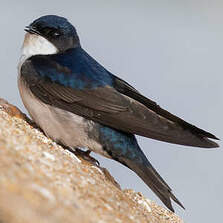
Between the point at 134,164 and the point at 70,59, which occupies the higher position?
the point at 70,59

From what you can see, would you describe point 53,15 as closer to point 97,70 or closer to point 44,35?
point 44,35

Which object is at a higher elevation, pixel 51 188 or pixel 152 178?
pixel 51 188

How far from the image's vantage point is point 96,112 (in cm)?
339

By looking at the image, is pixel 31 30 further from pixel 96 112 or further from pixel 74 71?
pixel 96 112

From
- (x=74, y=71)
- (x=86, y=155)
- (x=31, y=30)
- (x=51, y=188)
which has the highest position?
(x=31, y=30)

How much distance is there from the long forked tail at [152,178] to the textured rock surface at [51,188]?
0.25 feet

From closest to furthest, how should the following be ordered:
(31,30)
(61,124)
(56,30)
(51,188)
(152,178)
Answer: (51,188) → (152,178) → (61,124) → (31,30) → (56,30)

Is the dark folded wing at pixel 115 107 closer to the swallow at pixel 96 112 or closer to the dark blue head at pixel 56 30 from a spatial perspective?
the swallow at pixel 96 112

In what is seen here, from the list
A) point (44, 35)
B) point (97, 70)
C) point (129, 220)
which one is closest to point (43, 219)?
point (129, 220)

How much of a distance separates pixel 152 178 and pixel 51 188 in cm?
106

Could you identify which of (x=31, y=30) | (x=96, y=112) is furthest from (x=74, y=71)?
(x=31, y=30)

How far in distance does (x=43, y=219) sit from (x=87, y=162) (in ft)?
4.06

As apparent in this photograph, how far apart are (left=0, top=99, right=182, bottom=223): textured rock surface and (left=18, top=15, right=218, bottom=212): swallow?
235 millimetres

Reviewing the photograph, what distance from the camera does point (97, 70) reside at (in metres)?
3.54
